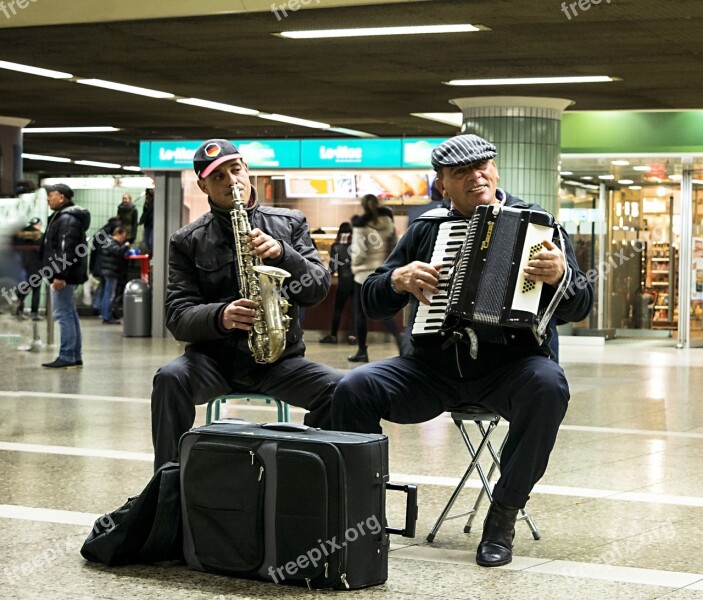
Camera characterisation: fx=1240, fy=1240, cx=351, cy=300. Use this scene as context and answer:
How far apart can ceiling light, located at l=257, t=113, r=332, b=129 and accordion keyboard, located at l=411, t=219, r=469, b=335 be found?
12406 mm

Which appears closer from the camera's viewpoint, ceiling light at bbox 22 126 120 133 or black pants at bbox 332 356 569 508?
black pants at bbox 332 356 569 508

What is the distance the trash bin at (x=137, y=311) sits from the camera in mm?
17891

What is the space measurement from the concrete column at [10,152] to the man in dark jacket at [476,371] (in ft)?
47.4

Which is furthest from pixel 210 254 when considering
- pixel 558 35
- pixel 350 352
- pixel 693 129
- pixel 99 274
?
pixel 99 274

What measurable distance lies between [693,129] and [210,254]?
12.8 m

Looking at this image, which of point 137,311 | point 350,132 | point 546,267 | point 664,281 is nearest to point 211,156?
point 546,267

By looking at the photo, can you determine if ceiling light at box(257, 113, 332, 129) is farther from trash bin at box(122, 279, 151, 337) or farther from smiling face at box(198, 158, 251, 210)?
smiling face at box(198, 158, 251, 210)

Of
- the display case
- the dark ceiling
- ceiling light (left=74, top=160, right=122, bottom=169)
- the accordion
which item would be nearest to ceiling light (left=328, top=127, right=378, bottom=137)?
the dark ceiling

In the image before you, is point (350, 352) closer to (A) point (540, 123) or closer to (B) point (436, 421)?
(A) point (540, 123)

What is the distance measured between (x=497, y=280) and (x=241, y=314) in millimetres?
1004

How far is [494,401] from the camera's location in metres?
4.57

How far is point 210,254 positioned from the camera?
5.06 meters

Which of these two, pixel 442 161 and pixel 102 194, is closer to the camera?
pixel 442 161

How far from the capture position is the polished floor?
4039 millimetres
